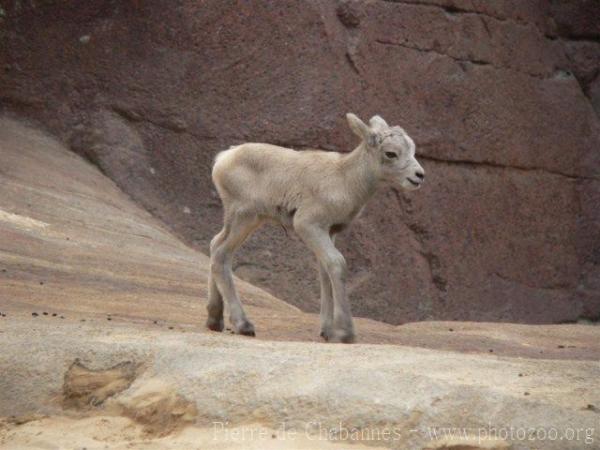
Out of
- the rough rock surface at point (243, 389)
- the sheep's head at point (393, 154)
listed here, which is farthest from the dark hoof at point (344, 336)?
the sheep's head at point (393, 154)

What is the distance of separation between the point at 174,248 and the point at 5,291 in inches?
158

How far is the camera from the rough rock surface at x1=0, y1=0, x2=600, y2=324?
14148 mm

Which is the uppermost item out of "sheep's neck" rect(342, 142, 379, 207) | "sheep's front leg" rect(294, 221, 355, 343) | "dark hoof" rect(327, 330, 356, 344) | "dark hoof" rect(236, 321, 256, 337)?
"sheep's neck" rect(342, 142, 379, 207)

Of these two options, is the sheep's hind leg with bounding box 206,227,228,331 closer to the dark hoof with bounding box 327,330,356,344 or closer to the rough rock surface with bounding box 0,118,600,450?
the rough rock surface with bounding box 0,118,600,450

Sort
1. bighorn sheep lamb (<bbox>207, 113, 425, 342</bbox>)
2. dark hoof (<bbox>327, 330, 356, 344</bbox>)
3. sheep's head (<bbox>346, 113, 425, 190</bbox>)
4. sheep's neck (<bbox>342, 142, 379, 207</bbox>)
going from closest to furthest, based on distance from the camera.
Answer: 1. dark hoof (<bbox>327, 330, 356, 344</bbox>)
2. bighorn sheep lamb (<bbox>207, 113, 425, 342</bbox>)
3. sheep's neck (<bbox>342, 142, 379, 207</bbox>)
4. sheep's head (<bbox>346, 113, 425, 190</bbox>)

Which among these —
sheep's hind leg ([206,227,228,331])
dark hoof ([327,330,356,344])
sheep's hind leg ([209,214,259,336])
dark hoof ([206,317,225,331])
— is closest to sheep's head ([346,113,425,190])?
sheep's hind leg ([209,214,259,336])

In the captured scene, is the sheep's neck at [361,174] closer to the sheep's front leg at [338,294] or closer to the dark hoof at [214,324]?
the sheep's front leg at [338,294]

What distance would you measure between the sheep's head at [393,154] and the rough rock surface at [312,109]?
5.20 metres

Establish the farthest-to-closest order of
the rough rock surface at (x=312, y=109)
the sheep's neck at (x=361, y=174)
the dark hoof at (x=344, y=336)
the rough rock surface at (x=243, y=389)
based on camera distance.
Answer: the rough rock surface at (x=312, y=109), the sheep's neck at (x=361, y=174), the dark hoof at (x=344, y=336), the rough rock surface at (x=243, y=389)

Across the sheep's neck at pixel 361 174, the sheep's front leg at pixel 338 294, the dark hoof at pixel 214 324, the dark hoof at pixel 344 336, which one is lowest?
the dark hoof at pixel 214 324

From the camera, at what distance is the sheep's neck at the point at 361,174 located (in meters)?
8.60

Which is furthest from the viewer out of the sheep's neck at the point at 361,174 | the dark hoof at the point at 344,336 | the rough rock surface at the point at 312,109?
the rough rock surface at the point at 312,109

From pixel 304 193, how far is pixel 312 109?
5.86m

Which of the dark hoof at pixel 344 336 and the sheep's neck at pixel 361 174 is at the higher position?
the sheep's neck at pixel 361 174
